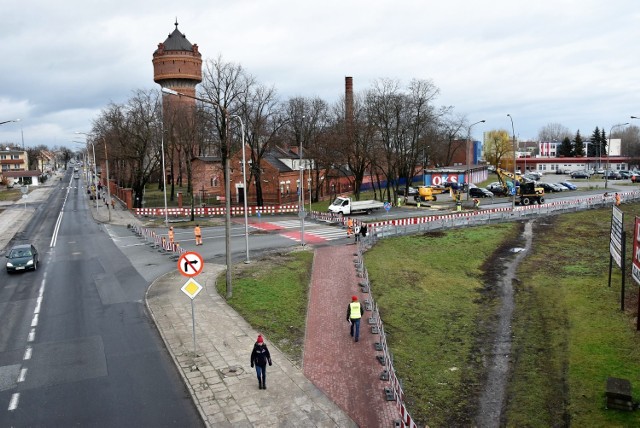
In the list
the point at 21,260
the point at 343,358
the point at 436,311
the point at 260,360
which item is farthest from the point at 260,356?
the point at 21,260

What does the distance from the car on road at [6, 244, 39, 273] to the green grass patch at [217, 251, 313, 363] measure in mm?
10090

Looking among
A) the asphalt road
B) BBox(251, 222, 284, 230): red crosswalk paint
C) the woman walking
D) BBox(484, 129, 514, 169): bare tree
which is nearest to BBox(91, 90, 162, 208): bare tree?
BBox(251, 222, 284, 230): red crosswalk paint

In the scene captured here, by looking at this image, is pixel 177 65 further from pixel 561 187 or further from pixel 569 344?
pixel 569 344

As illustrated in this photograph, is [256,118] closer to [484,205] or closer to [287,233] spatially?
[287,233]

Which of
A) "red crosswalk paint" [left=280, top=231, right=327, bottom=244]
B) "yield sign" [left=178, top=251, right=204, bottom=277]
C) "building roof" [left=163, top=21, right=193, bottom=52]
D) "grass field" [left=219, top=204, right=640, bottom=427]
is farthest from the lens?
"building roof" [left=163, top=21, right=193, bottom=52]

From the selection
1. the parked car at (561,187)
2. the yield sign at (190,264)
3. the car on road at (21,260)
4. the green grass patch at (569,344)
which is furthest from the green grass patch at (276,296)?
the parked car at (561,187)

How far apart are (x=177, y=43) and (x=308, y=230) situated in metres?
49.4

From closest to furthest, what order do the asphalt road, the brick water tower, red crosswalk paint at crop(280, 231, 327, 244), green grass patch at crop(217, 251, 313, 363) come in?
the asphalt road, green grass patch at crop(217, 251, 313, 363), red crosswalk paint at crop(280, 231, 327, 244), the brick water tower

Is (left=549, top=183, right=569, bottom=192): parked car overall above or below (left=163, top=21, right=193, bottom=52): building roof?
below

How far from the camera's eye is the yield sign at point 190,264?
1507 centimetres

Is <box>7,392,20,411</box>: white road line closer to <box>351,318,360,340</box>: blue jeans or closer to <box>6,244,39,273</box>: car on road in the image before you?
<box>351,318,360,340</box>: blue jeans

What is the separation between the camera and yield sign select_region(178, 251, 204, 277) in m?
15.1

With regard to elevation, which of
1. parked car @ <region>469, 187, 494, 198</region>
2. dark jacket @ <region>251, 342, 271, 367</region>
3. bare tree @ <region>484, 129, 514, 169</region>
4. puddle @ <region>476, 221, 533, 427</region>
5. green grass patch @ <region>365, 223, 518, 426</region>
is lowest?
puddle @ <region>476, 221, 533, 427</region>

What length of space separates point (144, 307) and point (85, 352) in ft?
14.7
